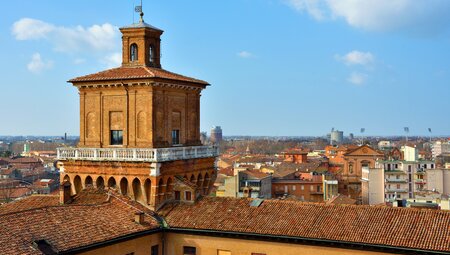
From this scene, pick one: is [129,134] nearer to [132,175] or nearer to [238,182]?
[132,175]

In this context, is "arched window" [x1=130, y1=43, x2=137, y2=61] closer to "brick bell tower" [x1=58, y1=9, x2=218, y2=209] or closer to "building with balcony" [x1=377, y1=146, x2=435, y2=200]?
"brick bell tower" [x1=58, y1=9, x2=218, y2=209]

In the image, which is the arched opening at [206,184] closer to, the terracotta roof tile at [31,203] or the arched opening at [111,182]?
the arched opening at [111,182]

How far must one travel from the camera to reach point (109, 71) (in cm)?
3117

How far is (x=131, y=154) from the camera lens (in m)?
28.1

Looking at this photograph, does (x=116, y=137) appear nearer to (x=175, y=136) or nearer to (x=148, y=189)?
(x=175, y=136)

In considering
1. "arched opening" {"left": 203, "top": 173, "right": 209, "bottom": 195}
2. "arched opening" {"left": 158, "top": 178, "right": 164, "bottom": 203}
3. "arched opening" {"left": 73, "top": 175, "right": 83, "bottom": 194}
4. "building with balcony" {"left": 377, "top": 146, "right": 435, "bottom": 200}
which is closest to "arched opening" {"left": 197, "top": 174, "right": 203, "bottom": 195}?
"arched opening" {"left": 203, "top": 173, "right": 209, "bottom": 195}

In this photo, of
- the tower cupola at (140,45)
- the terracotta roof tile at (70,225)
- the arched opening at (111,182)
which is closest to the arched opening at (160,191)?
the terracotta roof tile at (70,225)

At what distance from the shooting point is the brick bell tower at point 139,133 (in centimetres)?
2823

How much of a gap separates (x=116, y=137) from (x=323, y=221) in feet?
38.6

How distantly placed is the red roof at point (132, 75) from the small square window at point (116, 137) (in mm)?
2779

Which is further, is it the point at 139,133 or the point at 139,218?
the point at 139,133

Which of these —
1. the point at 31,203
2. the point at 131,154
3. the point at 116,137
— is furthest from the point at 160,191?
the point at 31,203

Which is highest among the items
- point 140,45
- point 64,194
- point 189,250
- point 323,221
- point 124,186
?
point 140,45

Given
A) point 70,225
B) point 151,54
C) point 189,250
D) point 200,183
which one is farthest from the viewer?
point 151,54
